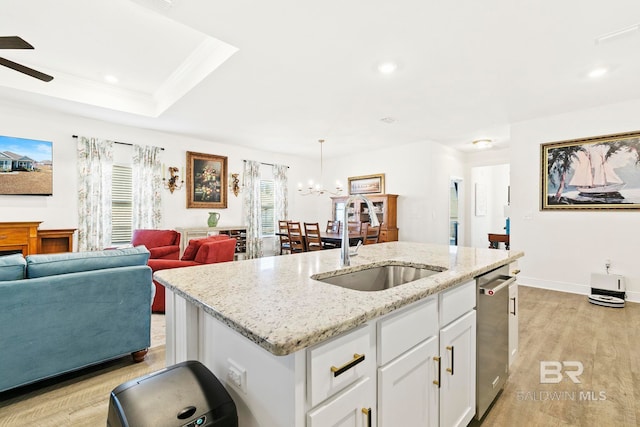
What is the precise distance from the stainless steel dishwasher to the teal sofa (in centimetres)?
232

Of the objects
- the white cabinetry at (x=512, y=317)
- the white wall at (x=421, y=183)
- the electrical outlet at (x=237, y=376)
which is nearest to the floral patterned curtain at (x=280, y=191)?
the white wall at (x=421, y=183)

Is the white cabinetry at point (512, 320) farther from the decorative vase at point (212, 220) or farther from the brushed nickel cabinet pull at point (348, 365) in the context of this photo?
the decorative vase at point (212, 220)

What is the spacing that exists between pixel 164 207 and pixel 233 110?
244 centimetres

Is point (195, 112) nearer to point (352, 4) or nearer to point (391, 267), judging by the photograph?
point (352, 4)

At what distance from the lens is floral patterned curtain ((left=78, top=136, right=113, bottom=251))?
453 cm

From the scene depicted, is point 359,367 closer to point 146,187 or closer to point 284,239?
point 284,239

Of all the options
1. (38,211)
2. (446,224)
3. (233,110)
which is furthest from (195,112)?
(446,224)

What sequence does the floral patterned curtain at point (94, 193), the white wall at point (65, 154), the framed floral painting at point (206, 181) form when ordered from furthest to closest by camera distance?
the framed floral painting at point (206, 181) < the floral patterned curtain at point (94, 193) < the white wall at point (65, 154)

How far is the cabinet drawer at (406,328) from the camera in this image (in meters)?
1.01

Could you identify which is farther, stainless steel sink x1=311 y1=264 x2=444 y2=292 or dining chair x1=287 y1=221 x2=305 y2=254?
dining chair x1=287 y1=221 x2=305 y2=254

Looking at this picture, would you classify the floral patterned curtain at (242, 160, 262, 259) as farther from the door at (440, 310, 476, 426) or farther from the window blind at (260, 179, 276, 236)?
the door at (440, 310, 476, 426)

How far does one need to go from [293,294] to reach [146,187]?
200 inches

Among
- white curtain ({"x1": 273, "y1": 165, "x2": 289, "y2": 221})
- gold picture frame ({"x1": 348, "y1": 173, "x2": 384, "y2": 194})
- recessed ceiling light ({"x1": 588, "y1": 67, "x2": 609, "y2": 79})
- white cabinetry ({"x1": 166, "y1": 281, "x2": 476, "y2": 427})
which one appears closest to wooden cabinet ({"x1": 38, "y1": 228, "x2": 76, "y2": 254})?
white curtain ({"x1": 273, "y1": 165, "x2": 289, "y2": 221})

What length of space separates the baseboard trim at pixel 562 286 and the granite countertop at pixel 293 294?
3.36 meters
